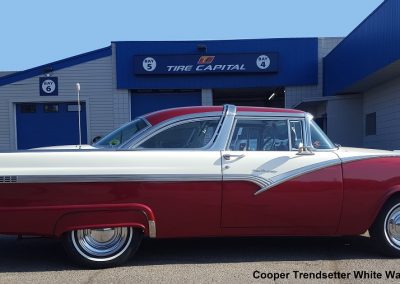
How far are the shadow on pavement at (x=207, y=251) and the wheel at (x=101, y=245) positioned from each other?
21 centimetres

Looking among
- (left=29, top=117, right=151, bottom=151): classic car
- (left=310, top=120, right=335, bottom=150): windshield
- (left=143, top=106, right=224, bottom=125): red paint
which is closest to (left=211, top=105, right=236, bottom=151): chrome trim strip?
(left=143, top=106, right=224, bottom=125): red paint

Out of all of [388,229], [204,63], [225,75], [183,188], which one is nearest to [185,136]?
[183,188]

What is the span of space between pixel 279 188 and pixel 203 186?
31.8 inches

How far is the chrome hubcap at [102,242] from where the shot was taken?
5059mm

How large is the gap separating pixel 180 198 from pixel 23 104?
17.4m

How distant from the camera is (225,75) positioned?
66.4 ft

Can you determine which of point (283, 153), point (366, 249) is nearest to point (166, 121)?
point (283, 153)

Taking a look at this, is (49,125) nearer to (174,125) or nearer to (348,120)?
(348,120)

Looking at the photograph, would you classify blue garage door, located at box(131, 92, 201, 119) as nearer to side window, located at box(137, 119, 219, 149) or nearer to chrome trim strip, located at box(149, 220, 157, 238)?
side window, located at box(137, 119, 219, 149)

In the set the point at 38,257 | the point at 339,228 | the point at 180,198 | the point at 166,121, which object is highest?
the point at 166,121

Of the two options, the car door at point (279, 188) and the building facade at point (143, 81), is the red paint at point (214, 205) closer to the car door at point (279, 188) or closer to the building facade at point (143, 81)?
the car door at point (279, 188)

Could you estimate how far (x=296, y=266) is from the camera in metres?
5.13

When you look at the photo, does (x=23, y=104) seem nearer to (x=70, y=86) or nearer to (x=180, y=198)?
(x=70, y=86)

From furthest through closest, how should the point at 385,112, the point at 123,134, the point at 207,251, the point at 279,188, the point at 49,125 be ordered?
the point at 49,125 < the point at 385,112 < the point at 207,251 < the point at 123,134 < the point at 279,188
